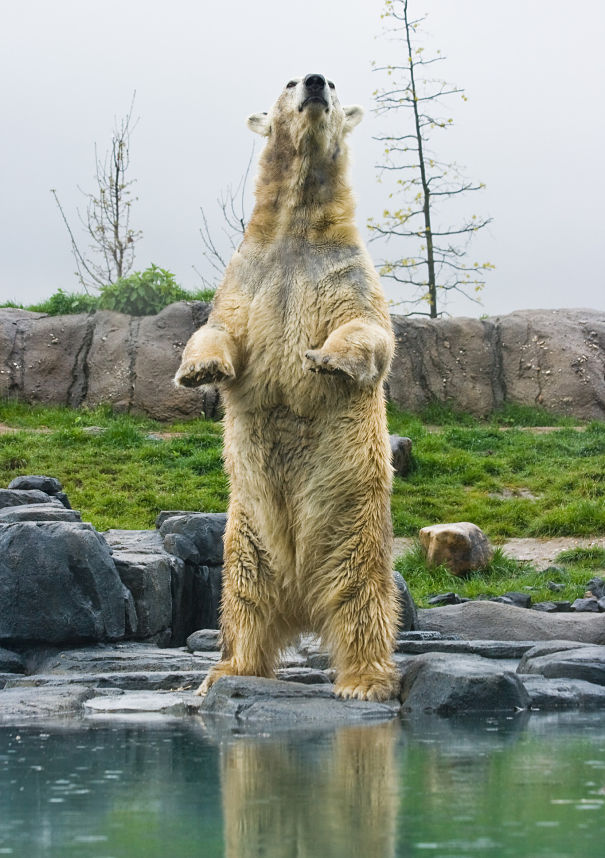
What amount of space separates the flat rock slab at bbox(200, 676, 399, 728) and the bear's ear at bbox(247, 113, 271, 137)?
284 centimetres

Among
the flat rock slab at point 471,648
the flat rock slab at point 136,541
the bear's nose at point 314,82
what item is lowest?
the flat rock slab at point 471,648

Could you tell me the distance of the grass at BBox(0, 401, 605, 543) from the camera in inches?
534

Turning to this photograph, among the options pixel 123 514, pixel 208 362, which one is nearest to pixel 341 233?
pixel 208 362

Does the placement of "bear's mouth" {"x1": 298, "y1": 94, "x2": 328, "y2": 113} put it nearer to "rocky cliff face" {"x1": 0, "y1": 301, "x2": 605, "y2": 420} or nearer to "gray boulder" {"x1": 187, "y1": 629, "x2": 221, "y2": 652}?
"gray boulder" {"x1": 187, "y1": 629, "x2": 221, "y2": 652}

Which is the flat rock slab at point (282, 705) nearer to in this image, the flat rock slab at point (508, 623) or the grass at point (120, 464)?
the flat rock slab at point (508, 623)

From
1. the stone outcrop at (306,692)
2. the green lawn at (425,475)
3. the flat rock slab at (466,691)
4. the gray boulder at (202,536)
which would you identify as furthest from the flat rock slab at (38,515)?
the green lawn at (425,475)

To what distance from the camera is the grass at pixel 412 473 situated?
1357cm

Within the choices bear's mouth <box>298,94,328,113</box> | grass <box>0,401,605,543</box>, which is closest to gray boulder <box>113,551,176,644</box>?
bear's mouth <box>298,94,328,113</box>

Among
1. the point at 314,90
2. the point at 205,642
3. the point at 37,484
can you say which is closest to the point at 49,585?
the point at 205,642

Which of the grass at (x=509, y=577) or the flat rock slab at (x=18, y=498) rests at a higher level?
the flat rock slab at (x=18, y=498)

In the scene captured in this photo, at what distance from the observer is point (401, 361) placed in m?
19.1

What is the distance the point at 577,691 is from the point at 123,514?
959 cm

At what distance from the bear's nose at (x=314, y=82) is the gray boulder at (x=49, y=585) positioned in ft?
9.27

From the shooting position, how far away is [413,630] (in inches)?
295
